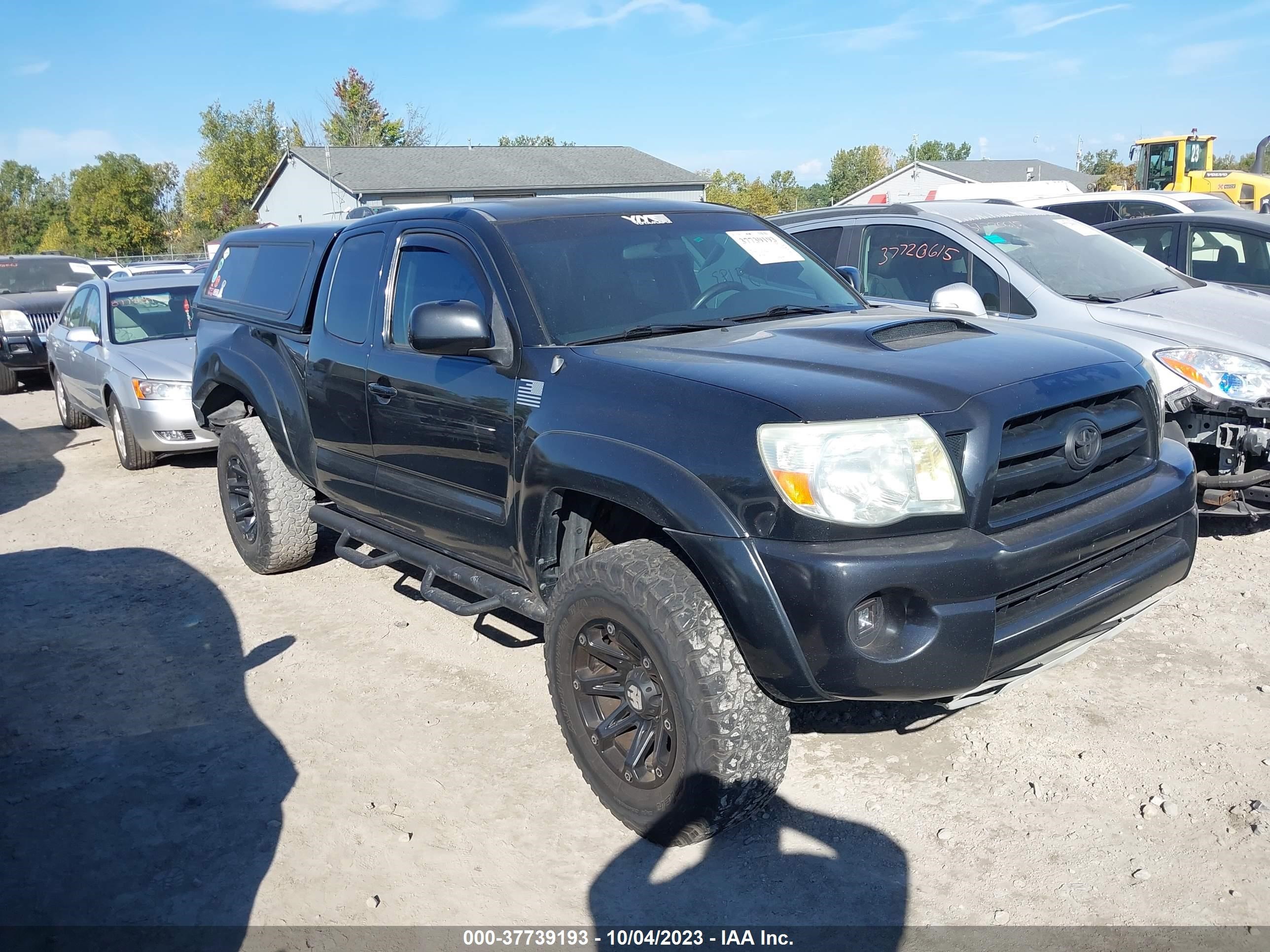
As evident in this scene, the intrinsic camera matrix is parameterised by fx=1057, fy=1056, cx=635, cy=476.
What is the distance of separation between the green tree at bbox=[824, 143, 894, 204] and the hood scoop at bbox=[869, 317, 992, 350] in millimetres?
76016

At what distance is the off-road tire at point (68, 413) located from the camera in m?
11.7

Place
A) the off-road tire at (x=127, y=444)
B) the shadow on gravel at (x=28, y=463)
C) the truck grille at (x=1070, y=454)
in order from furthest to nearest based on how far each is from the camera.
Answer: the off-road tire at (x=127, y=444), the shadow on gravel at (x=28, y=463), the truck grille at (x=1070, y=454)

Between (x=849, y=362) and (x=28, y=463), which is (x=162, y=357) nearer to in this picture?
(x=28, y=463)

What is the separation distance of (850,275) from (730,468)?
8.42ft

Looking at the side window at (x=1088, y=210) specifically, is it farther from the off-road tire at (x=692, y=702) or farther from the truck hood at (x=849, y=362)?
the off-road tire at (x=692, y=702)

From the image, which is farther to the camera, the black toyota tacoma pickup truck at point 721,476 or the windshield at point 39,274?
the windshield at point 39,274

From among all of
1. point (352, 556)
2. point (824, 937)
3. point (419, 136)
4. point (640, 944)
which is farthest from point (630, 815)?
point (419, 136)

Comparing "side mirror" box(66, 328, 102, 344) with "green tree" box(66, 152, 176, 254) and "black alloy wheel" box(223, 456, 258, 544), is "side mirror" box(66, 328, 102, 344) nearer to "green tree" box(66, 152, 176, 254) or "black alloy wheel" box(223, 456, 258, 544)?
"black alloy wheel" box(223, 456, 258, 544)

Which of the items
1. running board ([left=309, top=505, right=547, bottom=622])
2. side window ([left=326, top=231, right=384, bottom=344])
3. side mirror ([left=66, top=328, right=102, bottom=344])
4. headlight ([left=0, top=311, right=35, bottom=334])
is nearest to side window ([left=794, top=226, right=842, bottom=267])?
side window ([left=326, top=231, right=384, bottom=344])

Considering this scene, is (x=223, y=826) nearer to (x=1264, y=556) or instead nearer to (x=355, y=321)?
(x=355, y=321)

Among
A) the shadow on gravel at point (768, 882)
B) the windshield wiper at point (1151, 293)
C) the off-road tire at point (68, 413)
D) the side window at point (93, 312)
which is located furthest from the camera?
the off-road tire at point (68, 413)

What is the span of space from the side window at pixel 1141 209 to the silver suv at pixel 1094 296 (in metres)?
4.18

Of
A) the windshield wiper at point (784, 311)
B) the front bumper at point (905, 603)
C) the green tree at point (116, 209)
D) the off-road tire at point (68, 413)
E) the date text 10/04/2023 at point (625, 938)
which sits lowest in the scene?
the date text 10/04/2023 at point (625, 938)

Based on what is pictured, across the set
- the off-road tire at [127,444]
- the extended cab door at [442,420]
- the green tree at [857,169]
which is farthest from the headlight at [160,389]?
the green tree at [857,169]
